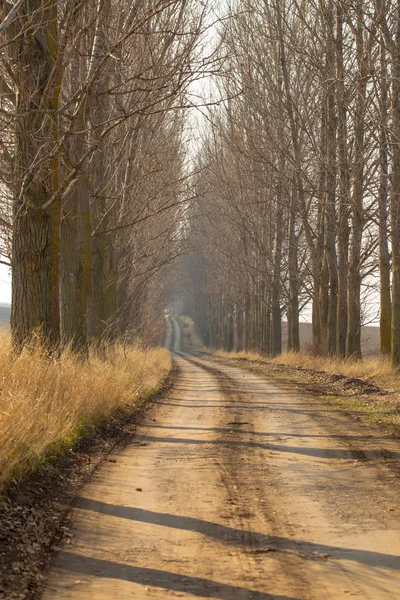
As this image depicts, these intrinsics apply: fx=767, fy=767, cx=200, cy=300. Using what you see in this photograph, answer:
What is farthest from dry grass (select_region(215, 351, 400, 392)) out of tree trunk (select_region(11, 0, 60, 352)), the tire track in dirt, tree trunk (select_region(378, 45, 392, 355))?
tree trunk (select_region(11, 0, 60, 352))

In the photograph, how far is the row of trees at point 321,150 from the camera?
1703 cm

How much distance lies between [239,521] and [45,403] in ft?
10.6

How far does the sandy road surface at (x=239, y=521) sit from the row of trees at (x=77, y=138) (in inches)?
119

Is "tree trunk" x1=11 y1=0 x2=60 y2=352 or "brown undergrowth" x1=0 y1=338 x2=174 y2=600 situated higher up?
"tree trunk" x1=11 y1=0 x2=60 y2=352

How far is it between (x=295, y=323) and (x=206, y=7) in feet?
71.0

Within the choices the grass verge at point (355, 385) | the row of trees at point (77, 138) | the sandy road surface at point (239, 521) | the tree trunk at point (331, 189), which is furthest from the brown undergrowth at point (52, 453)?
the tree trunk at point (331, 189)

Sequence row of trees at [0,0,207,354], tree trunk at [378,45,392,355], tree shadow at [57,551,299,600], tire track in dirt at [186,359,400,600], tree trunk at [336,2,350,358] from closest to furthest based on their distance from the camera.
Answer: tree shadow at [57,551,299,600]
tire track in dirt at [186,359,400,600]
row of trees at [0,0,207,354]
tree trunk at [378,45,392,355]
tree trunk at [336,2,350,358]

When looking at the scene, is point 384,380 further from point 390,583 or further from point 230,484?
point 390,583

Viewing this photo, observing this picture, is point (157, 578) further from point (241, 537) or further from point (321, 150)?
point (321, 150)

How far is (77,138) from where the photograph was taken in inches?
545

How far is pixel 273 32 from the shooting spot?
2377 cm

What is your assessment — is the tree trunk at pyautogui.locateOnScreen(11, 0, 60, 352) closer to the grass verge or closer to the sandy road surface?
the sandy road surface

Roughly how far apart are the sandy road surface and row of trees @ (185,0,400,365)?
5070 mm

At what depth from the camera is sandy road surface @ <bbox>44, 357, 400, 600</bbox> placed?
13.2ft
